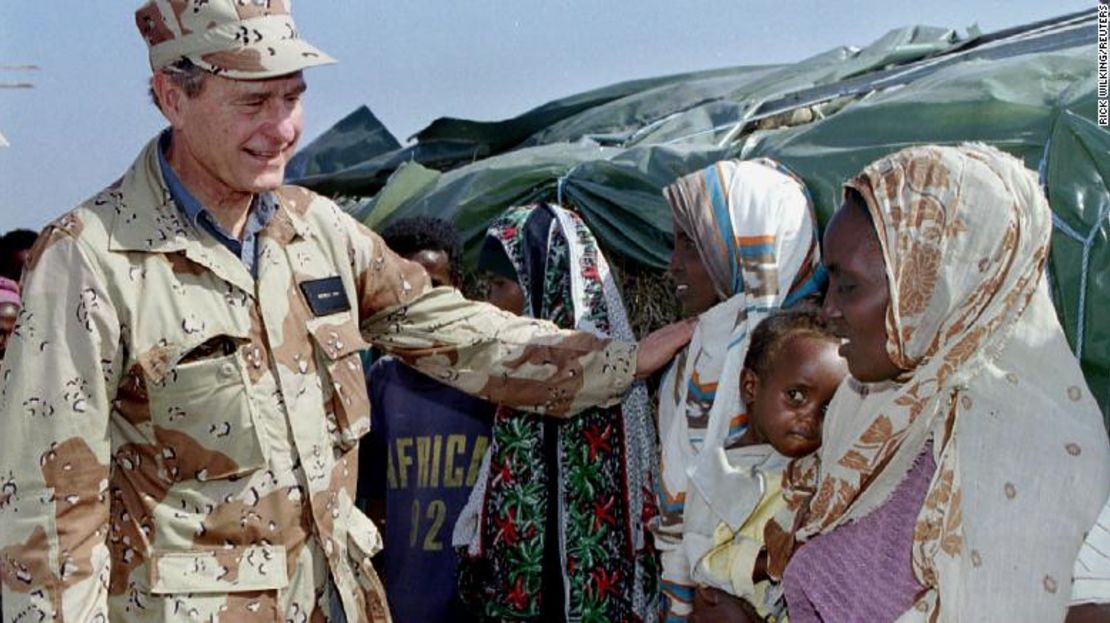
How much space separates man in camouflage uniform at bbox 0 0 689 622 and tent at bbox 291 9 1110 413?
5.19 feet

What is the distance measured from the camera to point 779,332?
325 cm

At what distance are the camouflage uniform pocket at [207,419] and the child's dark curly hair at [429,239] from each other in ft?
7.35

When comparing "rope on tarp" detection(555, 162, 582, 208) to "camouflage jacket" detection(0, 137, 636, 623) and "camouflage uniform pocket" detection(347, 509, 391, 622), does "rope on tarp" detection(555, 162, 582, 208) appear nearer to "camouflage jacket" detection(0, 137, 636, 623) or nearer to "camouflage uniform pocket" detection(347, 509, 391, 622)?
"camouflage jacket" detection(0, 137, 636, 623)

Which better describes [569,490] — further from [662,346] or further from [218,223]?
[218,223]

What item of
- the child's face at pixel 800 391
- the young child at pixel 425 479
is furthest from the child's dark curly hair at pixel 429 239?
the child's face at pixel 800 391

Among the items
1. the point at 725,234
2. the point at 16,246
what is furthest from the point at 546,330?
the point at 16,246

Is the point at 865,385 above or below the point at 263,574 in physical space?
above

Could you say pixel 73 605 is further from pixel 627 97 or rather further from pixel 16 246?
pixel 627 97

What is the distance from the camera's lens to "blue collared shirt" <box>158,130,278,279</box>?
10.2 feet

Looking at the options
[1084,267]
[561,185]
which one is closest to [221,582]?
[1084,267]

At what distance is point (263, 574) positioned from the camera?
303cm

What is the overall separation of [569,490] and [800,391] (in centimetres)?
119

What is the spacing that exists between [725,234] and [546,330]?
583mm

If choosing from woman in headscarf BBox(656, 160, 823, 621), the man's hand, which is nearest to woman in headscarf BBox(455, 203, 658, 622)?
the man's hand
